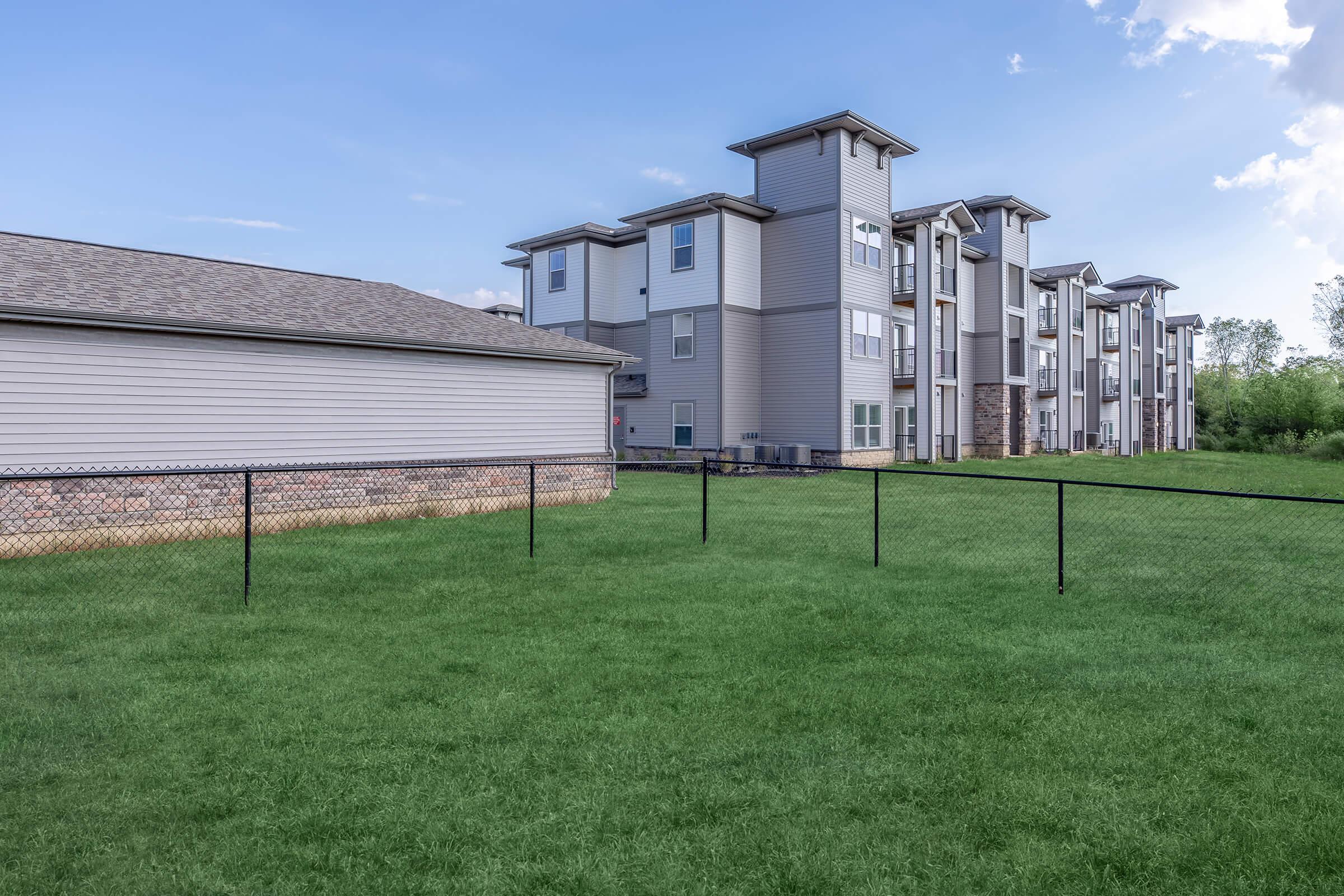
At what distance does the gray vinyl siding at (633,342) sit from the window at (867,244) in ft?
28.9

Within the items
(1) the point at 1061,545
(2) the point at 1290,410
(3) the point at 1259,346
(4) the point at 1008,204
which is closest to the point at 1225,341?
(3) the point at 1259,346

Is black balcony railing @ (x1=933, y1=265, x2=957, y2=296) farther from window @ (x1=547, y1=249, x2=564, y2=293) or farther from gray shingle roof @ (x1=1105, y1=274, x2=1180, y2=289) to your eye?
gray shingle roof @ (x1=1105, y1=274, x2=1180, y2=289)

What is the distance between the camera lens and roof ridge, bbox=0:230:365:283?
15.7 m

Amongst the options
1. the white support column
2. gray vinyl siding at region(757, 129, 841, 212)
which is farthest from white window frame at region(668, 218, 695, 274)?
the white support column

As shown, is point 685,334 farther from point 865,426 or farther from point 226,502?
point 226,502

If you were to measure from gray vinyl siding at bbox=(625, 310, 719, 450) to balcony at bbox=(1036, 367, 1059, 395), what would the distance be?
909 inches

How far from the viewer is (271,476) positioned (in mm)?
14305

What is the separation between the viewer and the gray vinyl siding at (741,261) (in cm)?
2830

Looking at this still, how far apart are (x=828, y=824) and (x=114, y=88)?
22.9 meters

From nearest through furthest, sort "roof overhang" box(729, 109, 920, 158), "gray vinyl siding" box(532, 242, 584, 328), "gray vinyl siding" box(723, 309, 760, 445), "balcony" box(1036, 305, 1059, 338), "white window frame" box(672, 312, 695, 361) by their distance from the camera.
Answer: "roof overhang" box(729, 109, 920, 158) → "gray vinyl siding" box(723, 309, 760, 445) → "white window frame" box(672, 312, 695, 361) → "gray vinyl siding" box(532, 242, 584, 328) → "balcony" box(1036, 305, 1059, 338)

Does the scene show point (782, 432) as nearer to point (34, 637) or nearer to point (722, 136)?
point (722, 136)

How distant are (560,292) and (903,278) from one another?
1491 cm

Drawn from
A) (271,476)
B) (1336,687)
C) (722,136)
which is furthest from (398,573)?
(722,136)

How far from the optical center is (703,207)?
91.8ft
